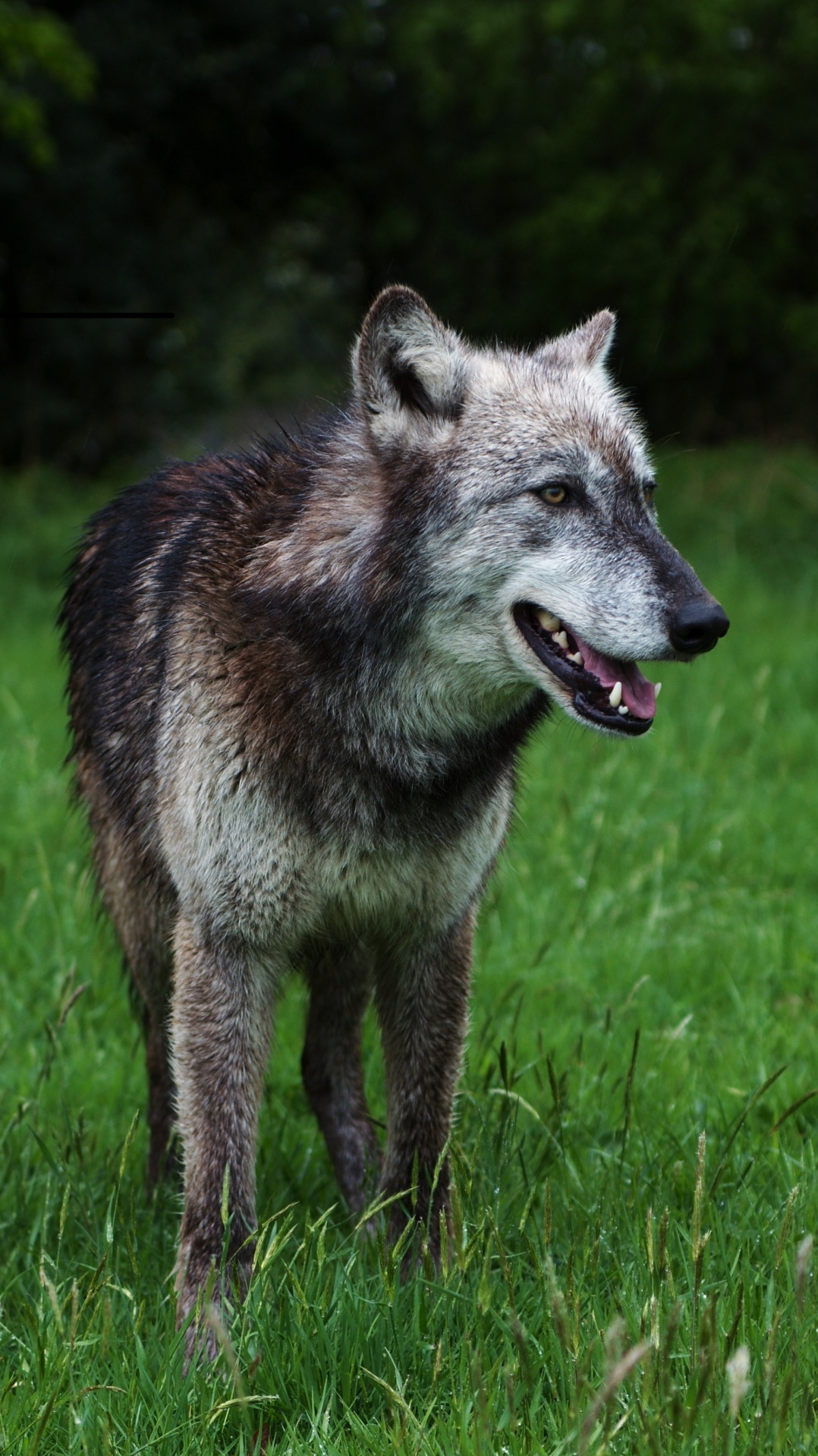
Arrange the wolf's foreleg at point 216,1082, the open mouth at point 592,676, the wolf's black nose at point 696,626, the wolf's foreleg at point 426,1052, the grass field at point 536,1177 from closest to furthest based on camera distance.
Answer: the grass field at point 536,1177 < the wolf's black nose at point 696,626 < the open mouth at point 592,676 < the wolf's foreleg at point 216,1082 < the wolf's foreleg at point 426,1052

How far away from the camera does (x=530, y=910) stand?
17.7 ft

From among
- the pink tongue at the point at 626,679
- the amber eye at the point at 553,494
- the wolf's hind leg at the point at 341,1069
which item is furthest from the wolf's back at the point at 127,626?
the pink tongue at the point at 626,679

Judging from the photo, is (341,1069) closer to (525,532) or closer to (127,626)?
(127,626)

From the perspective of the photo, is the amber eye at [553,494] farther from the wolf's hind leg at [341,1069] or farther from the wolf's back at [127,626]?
the wolf's hind leg at [341,1069]

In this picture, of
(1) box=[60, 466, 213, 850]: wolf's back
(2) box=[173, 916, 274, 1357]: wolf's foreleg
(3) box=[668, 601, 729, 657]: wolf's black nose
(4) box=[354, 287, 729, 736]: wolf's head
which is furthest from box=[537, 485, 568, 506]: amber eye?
(2) box=[173, 916, 274, 1357]: wolf's foreleg

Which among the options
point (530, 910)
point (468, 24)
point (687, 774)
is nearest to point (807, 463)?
point (468, 24)

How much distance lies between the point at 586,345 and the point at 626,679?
105cm

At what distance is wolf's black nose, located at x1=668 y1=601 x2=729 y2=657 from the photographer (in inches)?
114

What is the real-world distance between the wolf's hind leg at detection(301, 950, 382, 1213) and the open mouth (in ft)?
4.10

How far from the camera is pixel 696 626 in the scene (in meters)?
2.90

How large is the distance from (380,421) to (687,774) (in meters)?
4.09

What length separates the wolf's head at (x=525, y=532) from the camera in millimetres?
2980

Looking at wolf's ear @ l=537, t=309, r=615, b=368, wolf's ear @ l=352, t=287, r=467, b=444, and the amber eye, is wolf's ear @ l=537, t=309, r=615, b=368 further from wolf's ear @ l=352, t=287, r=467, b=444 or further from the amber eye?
the amber eye

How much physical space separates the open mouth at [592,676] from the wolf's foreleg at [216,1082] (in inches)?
38.8
